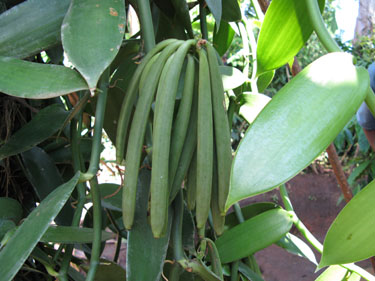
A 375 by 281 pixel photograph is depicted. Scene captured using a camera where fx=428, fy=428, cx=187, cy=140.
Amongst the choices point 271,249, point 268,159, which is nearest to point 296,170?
point 268,159

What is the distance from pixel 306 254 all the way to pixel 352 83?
1.28ft

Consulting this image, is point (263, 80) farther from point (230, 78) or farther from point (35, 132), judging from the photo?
point (35, 132)

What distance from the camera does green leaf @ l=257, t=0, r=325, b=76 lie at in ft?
1.49

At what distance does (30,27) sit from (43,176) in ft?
0.69

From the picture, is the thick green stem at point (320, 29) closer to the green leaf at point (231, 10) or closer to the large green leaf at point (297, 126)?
the large green leaf at point (297, 126)

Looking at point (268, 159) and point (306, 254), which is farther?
point (306, 254)

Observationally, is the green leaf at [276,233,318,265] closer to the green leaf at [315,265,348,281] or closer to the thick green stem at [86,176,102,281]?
the green leaf at [315,265,348,281]

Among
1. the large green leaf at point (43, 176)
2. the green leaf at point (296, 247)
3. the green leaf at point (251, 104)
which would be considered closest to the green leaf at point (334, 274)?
the green leaf at point (296, 247)

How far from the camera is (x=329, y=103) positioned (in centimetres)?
25

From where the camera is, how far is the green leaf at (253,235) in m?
0.53

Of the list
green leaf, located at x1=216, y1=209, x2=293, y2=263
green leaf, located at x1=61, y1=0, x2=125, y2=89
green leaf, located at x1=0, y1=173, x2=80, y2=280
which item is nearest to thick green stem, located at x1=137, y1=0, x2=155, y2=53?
green leaf, located at x1=61, y1=0, x2=125, y2=89

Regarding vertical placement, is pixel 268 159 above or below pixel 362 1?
above

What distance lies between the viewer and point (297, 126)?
0.25 m

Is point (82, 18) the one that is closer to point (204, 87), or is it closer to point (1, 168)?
point (204, 87)
